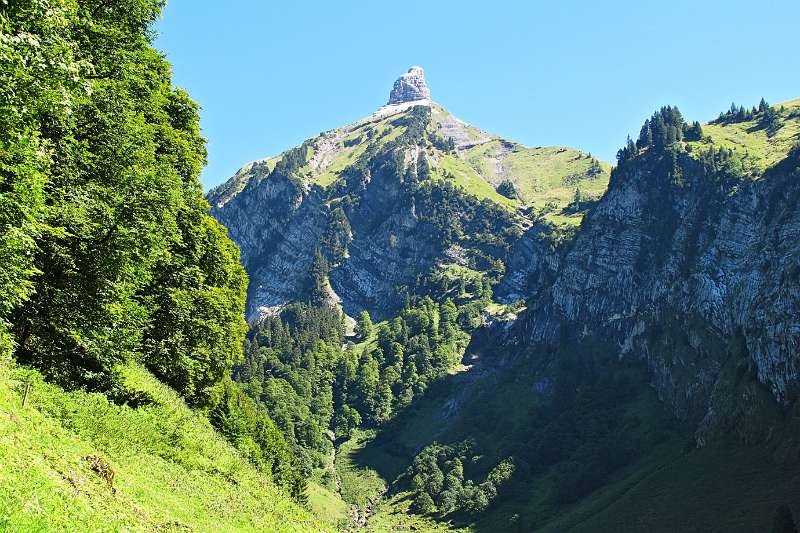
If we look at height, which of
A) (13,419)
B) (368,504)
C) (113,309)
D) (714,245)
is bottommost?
(368,504)

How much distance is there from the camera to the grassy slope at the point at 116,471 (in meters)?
16.3

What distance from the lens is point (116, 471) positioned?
23141 mm

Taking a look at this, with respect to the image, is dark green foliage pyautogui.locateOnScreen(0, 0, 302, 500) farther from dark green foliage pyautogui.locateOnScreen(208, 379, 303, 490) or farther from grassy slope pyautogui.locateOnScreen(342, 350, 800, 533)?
grassy slope pyautogui.locateOnScreen(342, 350, 800, 533)

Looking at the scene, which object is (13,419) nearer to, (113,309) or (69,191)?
(113,309)

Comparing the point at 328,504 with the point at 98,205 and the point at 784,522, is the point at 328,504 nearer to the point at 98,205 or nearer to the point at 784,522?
the point at 784,522

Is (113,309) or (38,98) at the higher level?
(38,98)

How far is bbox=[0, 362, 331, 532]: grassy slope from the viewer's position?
16.3 meters

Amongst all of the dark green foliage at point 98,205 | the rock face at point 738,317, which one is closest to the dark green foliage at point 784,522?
the rock face at point 738,317

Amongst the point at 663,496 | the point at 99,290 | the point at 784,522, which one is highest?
the point at 99,290

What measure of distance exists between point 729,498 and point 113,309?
343ft

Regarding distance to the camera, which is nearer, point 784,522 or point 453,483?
point 784,522

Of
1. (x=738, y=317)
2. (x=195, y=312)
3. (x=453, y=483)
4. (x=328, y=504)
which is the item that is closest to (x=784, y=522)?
(x=195, y=312)

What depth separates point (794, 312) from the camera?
4702 inches

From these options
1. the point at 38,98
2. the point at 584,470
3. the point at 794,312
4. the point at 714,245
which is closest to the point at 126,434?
the point at 38,98
